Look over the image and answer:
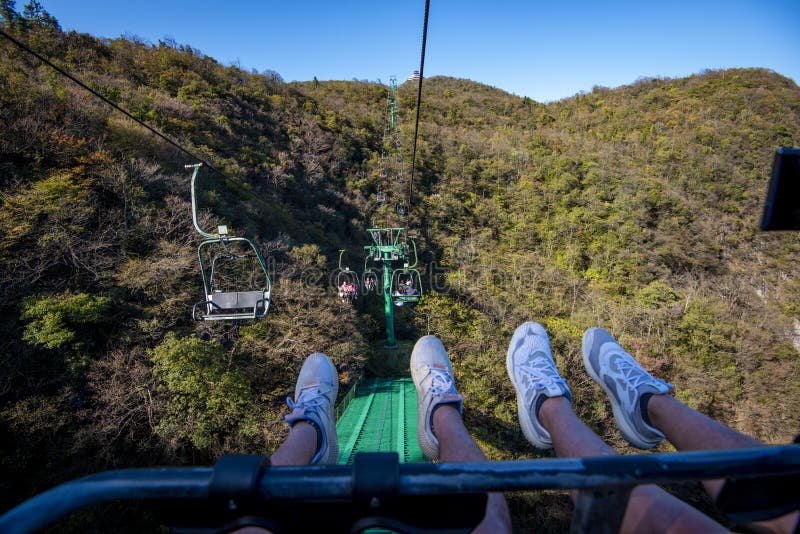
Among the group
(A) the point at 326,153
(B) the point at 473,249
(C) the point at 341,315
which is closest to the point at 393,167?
(A) the point at 326,153

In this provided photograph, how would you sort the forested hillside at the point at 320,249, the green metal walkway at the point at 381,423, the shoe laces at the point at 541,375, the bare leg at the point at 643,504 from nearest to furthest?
the bare leg at the point at 643,504
the shoe laces at the point at 541,375
the green metal walkway at the point at 381,423
the forested hillside at the point at 320,249

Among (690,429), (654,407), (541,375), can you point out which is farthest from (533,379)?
(690,429)

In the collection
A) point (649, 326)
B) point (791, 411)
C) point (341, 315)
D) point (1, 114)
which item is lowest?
point (791, 411)

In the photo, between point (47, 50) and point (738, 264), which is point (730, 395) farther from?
point (47, 50)

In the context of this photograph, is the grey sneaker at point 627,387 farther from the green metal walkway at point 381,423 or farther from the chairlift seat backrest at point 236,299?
the chairlift seat backrest at point 236,299

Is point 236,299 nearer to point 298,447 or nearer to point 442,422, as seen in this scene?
point 298,447

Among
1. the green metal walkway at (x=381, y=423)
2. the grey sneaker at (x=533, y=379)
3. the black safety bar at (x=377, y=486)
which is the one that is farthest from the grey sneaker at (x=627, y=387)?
the green metal walkway at (x=381, y=423)
